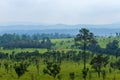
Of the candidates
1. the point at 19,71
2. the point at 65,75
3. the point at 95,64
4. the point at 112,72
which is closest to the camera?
the point at 19,71

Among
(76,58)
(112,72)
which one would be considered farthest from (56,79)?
(76,58)

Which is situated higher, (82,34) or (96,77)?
(82,34)

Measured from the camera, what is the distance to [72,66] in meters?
183

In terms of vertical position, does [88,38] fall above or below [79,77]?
above

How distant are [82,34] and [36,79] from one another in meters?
34.0

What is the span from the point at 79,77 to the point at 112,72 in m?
26.7

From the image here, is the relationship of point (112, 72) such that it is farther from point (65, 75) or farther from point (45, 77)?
point (45, 77)

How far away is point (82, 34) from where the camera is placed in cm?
14975

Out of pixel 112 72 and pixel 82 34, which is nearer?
pixel 82 34

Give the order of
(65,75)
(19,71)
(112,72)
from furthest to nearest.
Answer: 1. (112,72)
2. (65,75)
3. (19,71)

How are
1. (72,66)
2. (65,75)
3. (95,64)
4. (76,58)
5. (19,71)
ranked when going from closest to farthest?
(19,71)
(95,64)
(65,75)
(72,66)
(76,58)

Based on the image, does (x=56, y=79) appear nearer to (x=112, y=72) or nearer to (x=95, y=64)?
(x=95, y=64)

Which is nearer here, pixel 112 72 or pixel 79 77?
pixel 79 77

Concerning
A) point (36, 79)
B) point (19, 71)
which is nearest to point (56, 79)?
point (36, 79)
